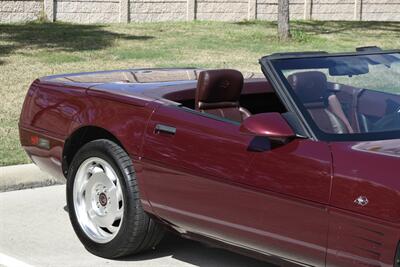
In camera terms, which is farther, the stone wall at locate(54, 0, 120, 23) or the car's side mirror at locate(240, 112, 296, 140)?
the stone wall at locate(54, 0, 120, 23)

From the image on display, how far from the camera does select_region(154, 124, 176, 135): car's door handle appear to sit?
467 cm

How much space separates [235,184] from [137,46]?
13337 millimetres

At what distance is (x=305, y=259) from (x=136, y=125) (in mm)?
1518

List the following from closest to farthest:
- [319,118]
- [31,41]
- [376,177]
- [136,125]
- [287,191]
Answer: [376,177] → [287,191] → [319,118] → [136,125] → [31,41]

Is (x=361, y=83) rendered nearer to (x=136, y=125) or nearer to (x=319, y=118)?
(x=319, y=118)

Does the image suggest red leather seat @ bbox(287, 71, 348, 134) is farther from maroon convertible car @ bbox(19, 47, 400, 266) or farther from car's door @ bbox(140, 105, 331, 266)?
car's door @ bbox(140, 105, 331, 266)

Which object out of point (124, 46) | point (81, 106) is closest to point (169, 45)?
point (124, 46)

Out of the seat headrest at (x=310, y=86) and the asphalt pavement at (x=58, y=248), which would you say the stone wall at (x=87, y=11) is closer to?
the asphalt pavement at (x=58, y=248)

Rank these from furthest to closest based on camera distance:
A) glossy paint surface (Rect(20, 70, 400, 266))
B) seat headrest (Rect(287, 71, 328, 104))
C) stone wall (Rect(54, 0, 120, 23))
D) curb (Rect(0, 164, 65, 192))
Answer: stone wall (Rect(54, 0, 120, 23)) → curb (Rect(0, 164, 65, 192)) → seat headrest (Rect(287, 71, 328, 104)) → glossy paint surface (Rect(20, 70, 400, 266))

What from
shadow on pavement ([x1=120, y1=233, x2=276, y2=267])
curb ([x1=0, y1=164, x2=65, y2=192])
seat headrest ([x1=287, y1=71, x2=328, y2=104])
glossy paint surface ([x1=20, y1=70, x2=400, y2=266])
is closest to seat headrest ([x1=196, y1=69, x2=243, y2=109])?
glossy paint surface ([x1=20, y1=70, x2=400, y2=266])

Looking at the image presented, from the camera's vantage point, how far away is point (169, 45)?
A: 1786cm

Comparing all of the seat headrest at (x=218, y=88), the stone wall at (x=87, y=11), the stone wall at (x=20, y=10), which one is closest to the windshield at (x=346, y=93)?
the seat headrest at (x=218, y=88)

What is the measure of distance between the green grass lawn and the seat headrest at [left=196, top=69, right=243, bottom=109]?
3.99 m

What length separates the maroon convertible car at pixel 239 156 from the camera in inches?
150
